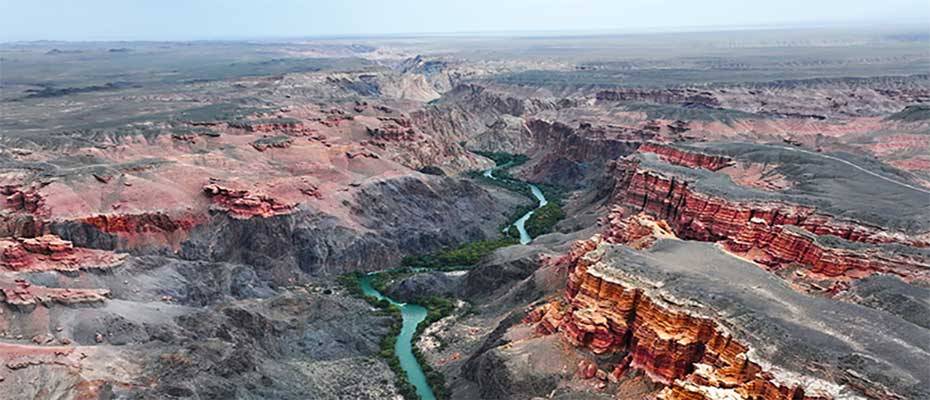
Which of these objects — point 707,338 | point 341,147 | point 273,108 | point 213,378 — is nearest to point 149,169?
point 341,147

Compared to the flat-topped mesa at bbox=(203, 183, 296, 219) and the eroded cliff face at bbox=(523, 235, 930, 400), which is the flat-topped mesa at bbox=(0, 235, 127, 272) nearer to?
the flat-topped mesa at bbox=(203, 183, 296, 219)

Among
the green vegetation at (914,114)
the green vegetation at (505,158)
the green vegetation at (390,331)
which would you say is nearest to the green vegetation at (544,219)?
the green vegetation at (390,331)

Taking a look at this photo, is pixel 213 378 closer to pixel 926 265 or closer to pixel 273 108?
pixel 926 265

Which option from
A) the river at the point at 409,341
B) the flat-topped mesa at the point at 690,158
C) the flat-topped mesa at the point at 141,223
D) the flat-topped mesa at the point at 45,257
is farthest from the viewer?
the flat-topped mesa at the point at 690,158

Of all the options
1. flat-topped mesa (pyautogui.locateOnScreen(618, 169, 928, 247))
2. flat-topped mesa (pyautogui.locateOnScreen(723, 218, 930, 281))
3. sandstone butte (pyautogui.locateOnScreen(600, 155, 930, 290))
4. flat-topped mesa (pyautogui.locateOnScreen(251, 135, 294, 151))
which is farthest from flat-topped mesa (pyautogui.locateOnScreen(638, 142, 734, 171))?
flat-topped mesa (pyautogui.locateOnScreen(251, 135, 294, 151))

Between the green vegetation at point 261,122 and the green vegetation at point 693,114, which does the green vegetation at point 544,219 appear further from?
the green vegetation at point 261,122

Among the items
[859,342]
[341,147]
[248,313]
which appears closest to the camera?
[859,342]
